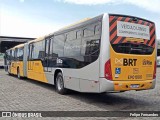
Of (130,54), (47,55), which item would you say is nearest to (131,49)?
(130,54)

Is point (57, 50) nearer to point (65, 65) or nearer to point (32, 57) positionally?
point (65, 65)

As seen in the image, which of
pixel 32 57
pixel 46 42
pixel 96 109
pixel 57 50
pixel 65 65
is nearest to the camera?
pixel 96 109

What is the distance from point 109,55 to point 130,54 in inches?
34.2

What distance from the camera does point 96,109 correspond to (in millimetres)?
8945

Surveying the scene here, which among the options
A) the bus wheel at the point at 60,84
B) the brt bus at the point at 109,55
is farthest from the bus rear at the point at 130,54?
the bus wheel at the point at 60,84

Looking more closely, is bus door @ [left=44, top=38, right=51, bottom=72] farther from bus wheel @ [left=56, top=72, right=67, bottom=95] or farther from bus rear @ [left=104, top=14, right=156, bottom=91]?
bus rear @ [left=104, top=14, right=156, bottom=91]

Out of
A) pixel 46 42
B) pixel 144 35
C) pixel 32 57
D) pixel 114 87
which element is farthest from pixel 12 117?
pixel 32 57

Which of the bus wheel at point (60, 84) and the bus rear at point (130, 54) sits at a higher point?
the bus rear at point (130, 54)

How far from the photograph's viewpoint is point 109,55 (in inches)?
355

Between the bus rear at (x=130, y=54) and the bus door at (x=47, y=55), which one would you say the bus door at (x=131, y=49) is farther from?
the bus door at (x=47, y=55)

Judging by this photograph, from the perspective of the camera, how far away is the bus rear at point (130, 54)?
9117 mm

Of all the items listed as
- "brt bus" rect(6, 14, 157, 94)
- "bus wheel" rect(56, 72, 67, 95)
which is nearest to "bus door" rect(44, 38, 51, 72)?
"bus wheel" rect(56, 72, 67, 95)

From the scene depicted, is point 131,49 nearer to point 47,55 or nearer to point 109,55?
point 109,55

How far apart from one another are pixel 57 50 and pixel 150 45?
4.50 m
